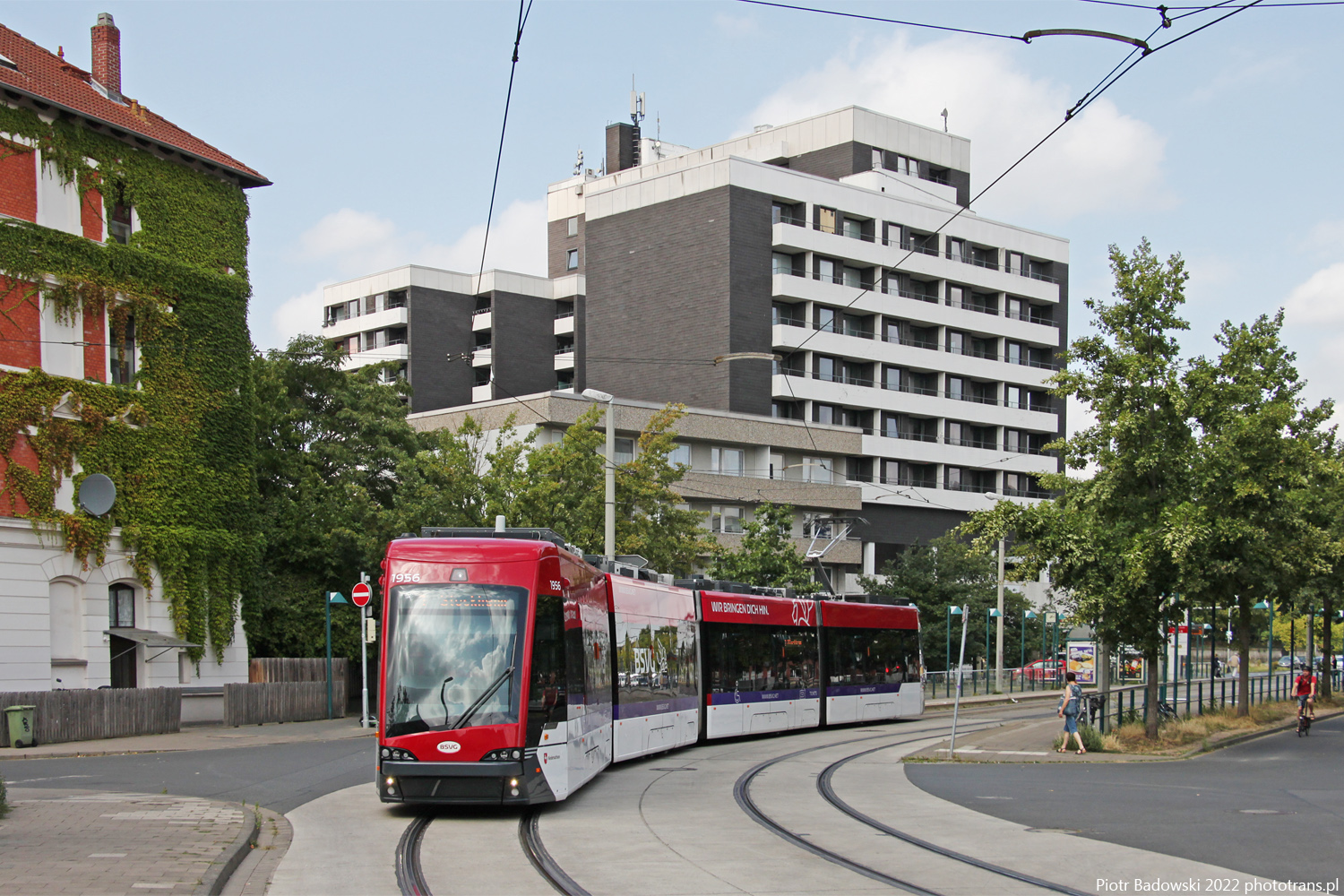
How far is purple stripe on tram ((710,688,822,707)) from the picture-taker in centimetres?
2614

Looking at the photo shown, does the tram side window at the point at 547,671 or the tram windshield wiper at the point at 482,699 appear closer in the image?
the tram windshield wiper at the point at 482,699

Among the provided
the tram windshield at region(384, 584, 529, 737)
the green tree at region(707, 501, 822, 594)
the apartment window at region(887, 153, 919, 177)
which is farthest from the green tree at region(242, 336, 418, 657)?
the apartment window at region(887, 153, 919, 177)

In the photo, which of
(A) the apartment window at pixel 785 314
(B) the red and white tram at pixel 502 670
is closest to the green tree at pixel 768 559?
(B) the red and white tram at pixel 502 670

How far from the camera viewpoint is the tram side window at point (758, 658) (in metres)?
25.8

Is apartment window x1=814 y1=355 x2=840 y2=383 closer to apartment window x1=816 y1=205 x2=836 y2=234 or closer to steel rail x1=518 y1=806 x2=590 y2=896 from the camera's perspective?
apartment window x1=816 y1=205 x2=836 y2=234

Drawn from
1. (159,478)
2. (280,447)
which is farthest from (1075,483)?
(280,447)

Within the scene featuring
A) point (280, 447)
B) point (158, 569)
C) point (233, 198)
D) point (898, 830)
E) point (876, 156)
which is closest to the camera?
point (898, 830)

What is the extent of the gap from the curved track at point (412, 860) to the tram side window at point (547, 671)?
4.74 ft

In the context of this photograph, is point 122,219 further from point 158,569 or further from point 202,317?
point 158,569

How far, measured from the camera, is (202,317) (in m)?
35.1

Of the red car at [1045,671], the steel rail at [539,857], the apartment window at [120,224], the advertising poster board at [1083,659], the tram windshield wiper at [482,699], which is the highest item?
the apartment window at [120,224]

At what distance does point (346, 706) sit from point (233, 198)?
556 inches

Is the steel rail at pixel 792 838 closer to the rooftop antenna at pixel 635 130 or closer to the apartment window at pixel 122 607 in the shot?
the apartment window at pixel 122 607

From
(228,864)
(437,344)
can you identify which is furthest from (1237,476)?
(437,344)
